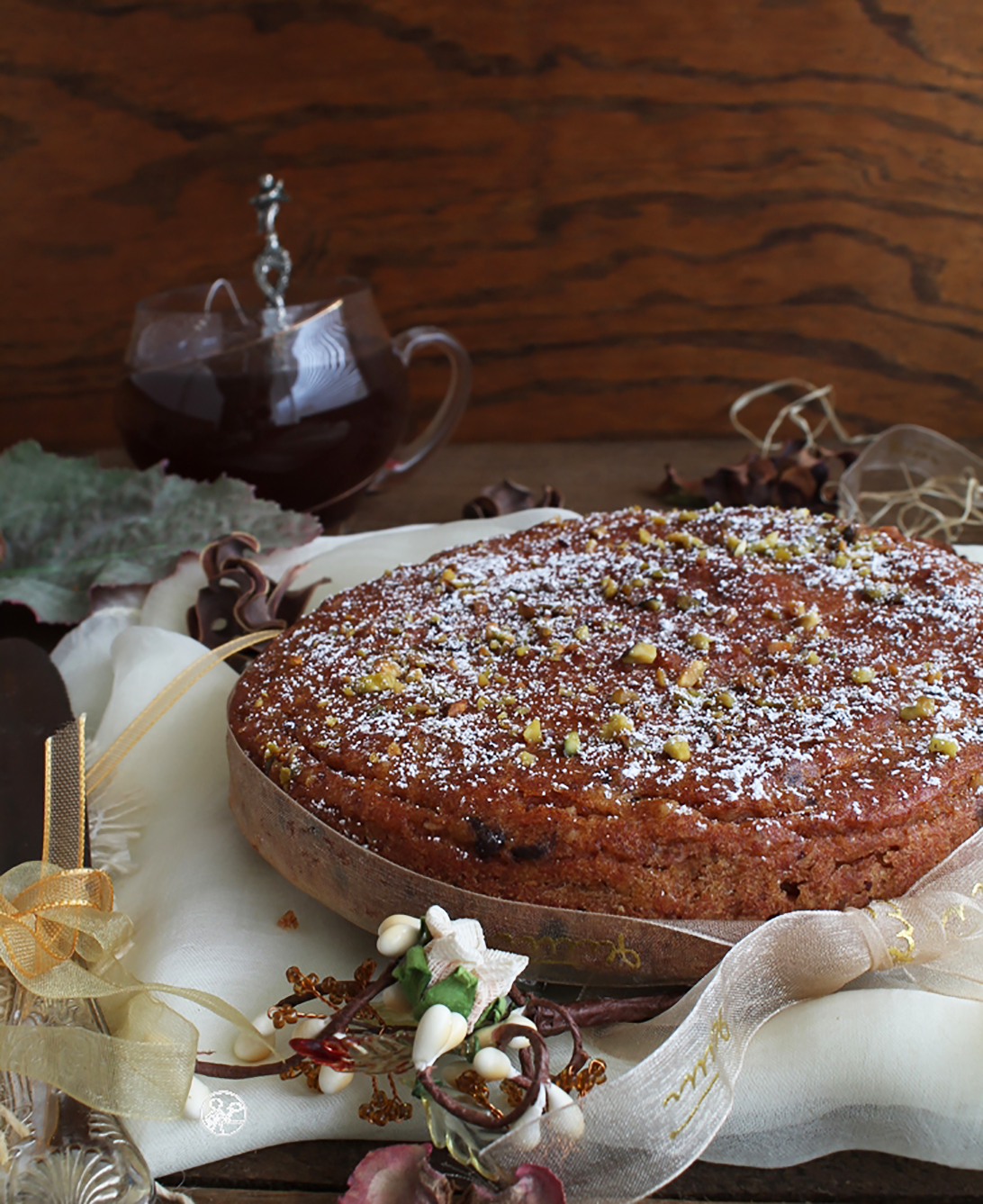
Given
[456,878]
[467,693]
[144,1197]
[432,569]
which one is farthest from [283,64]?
[144,1197]

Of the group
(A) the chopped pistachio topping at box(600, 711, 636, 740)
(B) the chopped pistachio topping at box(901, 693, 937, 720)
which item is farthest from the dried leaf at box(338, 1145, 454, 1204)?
(B) the chopped pistachio topping at box(901, 693, 937, 720)

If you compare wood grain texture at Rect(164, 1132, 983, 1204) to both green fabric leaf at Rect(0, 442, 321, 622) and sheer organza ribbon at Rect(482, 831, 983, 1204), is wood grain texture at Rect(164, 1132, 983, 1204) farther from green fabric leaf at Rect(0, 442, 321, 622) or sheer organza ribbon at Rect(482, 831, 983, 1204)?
green fabric leaf at Rect(0, 442, 321, 622)

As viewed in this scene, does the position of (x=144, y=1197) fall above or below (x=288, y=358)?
below

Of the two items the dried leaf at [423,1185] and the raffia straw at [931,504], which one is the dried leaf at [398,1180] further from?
the raffia straw at [931,504]

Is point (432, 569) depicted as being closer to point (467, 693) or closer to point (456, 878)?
point (467, 693)

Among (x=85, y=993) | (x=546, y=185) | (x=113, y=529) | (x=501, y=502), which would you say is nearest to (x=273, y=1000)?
(x=85, y=993)

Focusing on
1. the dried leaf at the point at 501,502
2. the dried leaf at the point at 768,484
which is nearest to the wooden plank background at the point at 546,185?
the dried leaf at the point at 768,484

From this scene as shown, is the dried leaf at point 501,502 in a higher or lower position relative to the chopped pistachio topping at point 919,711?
lower
